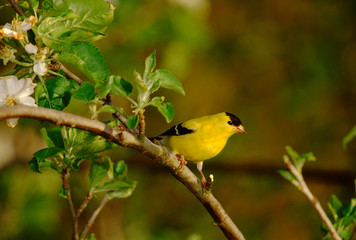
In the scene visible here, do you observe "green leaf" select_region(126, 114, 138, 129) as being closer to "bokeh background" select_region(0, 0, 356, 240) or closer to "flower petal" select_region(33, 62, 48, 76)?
"flower petal" select_region(33, 62, 48, 76)

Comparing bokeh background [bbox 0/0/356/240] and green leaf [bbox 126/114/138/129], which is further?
bokeh background [bbox 0/0/356/240]

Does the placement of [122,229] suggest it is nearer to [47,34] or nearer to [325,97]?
[325,97]

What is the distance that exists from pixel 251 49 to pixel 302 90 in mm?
868

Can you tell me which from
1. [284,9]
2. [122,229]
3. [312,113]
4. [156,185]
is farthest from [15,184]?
[284,9]

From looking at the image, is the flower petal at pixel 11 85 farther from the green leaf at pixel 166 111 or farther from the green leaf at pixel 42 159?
the green leaf at pixel 166 111

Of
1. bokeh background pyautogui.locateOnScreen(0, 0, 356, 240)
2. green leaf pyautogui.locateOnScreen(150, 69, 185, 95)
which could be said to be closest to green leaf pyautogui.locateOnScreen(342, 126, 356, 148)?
green leaf pyautogui.locateOnScreen(150, 69, 185, 95)

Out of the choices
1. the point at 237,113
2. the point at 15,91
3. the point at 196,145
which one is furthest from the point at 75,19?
the point at 237,113

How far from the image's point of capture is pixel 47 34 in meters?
0.95

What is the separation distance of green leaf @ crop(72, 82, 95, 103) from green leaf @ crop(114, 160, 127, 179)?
0.39m

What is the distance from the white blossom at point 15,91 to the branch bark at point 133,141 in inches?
7.0

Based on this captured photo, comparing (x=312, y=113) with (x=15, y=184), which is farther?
(x=312, y=113)

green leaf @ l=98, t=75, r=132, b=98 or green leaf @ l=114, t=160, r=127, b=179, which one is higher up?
green leaf @ l=98, t=75, r=132, b=98

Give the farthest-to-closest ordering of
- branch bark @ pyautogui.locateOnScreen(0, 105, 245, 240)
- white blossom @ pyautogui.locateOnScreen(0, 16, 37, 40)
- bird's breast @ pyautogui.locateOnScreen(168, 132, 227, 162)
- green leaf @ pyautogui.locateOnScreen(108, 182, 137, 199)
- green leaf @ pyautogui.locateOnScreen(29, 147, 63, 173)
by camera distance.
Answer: bird's breast @ pyautogui.locateOnScreen(168, 132, 227, 162), green leaf @ pyautogui.locateOnScreen(108, 182, 137, 199), green leaf @ pyautogui.locateOnScreen(29, 147, 63, 173), white blossom @ pyautogui.locateOnScreen(0, 16, 37, 40), branch bark @ pyautogui.locateOnScreen(0, 105, 245, 240)

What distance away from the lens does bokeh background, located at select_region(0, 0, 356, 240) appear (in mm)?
A: 3982
